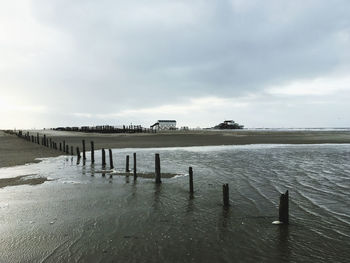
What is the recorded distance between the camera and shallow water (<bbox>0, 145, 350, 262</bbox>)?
7.34 m

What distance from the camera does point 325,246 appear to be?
302 inches

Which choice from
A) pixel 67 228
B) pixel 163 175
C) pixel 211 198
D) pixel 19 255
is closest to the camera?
pixel 19 255

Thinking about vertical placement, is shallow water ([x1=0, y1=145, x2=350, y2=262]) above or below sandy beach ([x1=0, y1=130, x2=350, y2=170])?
below

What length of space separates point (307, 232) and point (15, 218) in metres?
10.3

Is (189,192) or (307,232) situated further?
(189,192)

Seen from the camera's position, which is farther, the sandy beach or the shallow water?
the sandy beach

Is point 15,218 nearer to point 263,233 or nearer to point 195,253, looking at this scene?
point 195,253

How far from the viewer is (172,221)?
9820mm

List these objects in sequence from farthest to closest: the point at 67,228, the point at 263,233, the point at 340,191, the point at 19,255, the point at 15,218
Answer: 1. the point at 340,191
2. the point at 15,218
3. the point at 67,228
4. the point at 263,233
5. the point at 19,255

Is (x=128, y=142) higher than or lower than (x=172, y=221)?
higher

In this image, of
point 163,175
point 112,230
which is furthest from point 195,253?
point 163,175

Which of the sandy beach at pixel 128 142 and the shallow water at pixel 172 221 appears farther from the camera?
the sandy beach at pixel 128 142

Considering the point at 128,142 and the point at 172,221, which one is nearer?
the point at 172,221

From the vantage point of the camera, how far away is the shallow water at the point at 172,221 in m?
7.34
